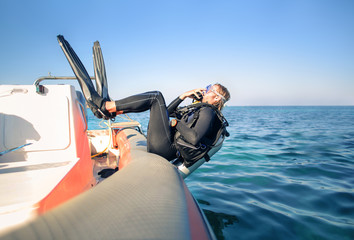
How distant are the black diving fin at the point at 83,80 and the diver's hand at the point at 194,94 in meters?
1.21

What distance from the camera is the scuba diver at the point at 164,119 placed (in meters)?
2.24

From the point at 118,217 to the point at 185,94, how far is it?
7.90 feet

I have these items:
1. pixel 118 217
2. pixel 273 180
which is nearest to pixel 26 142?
pixel 118 217

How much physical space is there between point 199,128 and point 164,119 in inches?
18.9

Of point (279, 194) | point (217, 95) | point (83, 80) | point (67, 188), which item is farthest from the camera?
point (279, 194)

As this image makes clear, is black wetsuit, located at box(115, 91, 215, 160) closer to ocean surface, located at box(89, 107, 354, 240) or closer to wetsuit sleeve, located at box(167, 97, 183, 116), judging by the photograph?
wetsuit sleeve, located at box(167, 97, 183, 116)

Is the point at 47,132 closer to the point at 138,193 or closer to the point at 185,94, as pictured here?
the point at 138,193

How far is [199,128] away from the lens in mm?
2195

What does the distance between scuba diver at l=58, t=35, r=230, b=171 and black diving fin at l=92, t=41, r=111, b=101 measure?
0.84ft

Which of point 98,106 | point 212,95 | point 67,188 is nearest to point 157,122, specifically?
point 98,106

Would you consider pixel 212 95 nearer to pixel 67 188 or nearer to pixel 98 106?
pixel 98 106

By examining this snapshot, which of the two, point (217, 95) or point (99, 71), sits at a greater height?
point (99, 71)

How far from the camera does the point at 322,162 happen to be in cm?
441

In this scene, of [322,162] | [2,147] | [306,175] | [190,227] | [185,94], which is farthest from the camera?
[322,162]
